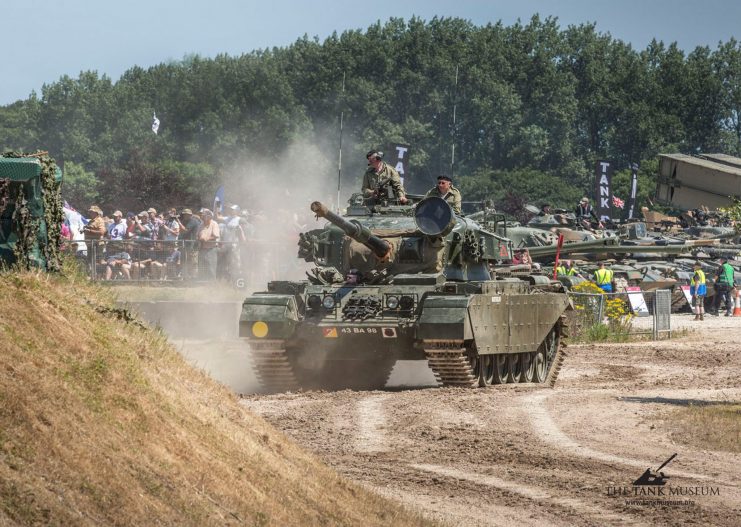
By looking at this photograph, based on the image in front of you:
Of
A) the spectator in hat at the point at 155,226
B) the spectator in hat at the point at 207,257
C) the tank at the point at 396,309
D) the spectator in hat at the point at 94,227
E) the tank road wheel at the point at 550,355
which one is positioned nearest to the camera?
the tank at the point at 396,309

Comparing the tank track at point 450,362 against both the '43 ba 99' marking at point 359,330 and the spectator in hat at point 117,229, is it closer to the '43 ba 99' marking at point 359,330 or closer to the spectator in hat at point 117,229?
the '43 ba 99' marking at point 359,330

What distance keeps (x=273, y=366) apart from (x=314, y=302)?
981 millimetres

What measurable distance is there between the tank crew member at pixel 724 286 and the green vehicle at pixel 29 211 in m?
31.1

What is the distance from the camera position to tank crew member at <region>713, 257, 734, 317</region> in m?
40.9

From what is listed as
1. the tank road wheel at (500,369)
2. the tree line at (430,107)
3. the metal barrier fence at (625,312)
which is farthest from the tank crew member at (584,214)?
the tree line at (430,107)

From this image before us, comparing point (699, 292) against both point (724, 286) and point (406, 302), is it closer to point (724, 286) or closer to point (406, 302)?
point (724, 286)

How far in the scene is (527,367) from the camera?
2144 centimetres

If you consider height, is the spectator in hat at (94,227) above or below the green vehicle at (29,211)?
below

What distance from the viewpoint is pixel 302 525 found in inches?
337

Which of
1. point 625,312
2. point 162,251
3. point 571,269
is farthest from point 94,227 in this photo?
point 571,269

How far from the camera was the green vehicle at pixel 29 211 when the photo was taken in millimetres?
11117

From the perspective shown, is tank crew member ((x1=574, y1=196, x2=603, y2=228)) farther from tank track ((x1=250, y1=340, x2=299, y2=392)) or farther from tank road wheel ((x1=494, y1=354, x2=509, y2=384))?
tank track ((x1=250, y1=340, x2=299, y2=392))

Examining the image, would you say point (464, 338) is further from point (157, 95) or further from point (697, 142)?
point (697, 142)

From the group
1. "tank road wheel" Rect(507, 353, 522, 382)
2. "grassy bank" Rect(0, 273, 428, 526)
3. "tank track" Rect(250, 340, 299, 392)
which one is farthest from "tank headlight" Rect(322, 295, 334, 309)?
"grassy bank" Rect(0, 273, 428, 526)
